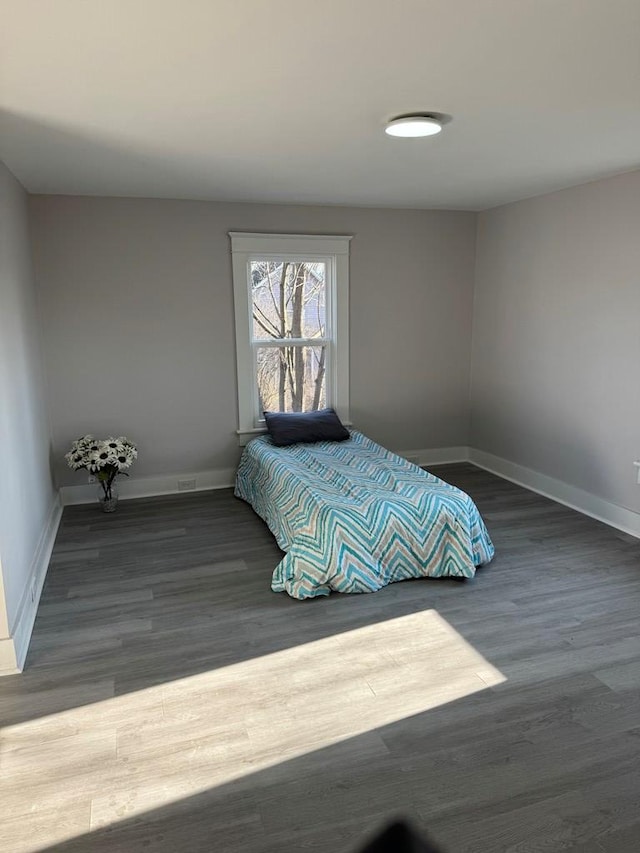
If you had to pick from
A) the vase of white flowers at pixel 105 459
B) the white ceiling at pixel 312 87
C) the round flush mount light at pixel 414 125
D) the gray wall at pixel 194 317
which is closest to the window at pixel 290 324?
the gray wall at pixel 194 317

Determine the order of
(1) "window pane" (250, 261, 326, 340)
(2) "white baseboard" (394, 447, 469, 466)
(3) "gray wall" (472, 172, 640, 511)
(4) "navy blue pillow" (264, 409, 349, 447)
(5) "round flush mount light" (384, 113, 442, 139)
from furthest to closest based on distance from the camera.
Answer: (2) "white baseboard" (394, 447, 469, 466)
(1) "window pane" (250, 261, 326, 340)
(4) "navy blue pillow" (264, 409, 349, 447)
(3) "gray wall" (472, 172, 640, 511)
(5) "round flush mount light" (384, 113, 442, 139)

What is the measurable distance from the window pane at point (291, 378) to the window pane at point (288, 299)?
15 centimetres

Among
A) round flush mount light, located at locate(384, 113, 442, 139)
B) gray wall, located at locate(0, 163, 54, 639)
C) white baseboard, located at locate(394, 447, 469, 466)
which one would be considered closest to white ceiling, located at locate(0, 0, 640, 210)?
round flush mount light, located at locate(384, 113, 442, 139)

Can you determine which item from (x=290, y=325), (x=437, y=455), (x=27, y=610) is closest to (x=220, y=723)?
(x=27, y=610)

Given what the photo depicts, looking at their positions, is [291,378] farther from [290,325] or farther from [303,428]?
[303,428]

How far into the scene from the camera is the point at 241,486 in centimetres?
479

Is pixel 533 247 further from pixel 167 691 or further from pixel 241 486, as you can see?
pixel 167 691

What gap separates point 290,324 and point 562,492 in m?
2.60

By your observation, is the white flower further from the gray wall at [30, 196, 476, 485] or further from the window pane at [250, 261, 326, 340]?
the window pane at [250, 261, 326, 340]

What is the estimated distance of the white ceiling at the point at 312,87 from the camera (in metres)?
1.67

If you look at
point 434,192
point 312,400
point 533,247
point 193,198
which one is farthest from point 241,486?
point 533,247

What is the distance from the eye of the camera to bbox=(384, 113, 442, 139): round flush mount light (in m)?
2.54

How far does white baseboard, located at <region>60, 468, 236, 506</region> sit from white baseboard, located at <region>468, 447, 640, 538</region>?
2.35 m

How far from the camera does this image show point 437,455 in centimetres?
574
